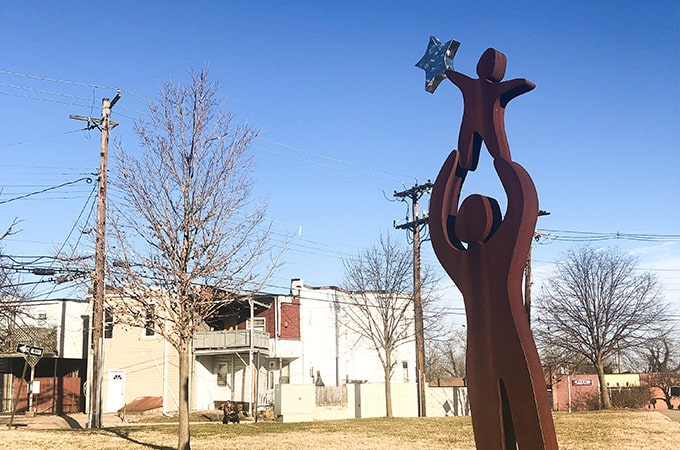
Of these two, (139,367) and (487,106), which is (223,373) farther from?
(487,106)

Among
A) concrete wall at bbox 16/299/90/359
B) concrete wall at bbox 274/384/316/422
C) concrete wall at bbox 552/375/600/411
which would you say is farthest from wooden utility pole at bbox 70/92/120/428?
concrete wall at bbox 552/375/600/411

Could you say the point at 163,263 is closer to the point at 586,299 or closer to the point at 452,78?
the point at 452,78

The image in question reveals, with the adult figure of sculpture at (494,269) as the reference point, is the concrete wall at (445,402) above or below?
below

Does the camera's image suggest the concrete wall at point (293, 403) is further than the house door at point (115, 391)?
No

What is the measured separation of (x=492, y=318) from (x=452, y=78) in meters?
3.16

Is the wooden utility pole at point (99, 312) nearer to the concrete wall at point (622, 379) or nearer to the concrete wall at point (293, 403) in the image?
the concrete wall at point (293, 403)

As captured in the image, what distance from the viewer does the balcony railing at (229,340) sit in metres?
34.2

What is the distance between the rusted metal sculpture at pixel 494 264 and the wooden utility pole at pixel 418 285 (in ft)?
69.4

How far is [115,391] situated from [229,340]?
629cm

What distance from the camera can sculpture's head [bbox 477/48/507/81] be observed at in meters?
8.09

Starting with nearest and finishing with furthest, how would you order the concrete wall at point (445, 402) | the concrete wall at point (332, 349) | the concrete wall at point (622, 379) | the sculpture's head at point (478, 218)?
1. the sculpture's head at point (478, 218)
2. the concrete wall at point (445, 402)
3. the concrete wall at point (332, 349)
4. the concrete wall at point (622, 379)

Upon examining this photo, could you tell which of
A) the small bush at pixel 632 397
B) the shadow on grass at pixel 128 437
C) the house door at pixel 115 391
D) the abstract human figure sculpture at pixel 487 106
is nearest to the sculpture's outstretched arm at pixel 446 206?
the abstract human figure sculpture at pixel 487 106

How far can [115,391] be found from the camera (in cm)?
3509

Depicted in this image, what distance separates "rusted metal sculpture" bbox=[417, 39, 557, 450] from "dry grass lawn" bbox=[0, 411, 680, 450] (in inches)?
327
